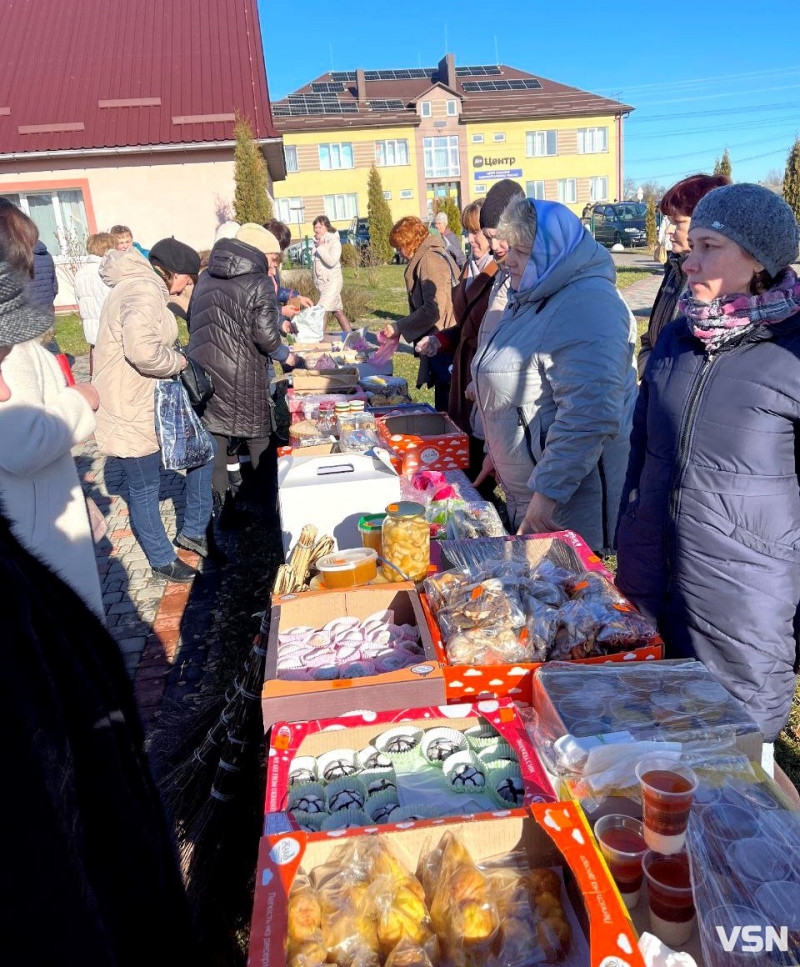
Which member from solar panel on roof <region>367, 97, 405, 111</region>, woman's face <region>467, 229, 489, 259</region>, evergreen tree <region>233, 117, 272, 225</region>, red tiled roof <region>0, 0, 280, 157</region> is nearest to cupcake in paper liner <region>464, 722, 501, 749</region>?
woman's face <region>467, 229, 489, 259</region>

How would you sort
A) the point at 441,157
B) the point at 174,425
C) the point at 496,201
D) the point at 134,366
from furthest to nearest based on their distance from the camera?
the point at 441,157
the point at 174,425
the point at 134,366
the point at 496,201

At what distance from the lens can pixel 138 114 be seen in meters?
17.5

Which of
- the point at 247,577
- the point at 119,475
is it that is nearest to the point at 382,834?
the point at 247,577

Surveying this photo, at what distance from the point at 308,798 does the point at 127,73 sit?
21244mm

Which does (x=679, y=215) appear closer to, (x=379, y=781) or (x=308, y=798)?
(x=379, y=781)

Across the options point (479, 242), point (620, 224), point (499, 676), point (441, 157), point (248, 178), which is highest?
point (441, 157)

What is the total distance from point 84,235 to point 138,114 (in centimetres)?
309

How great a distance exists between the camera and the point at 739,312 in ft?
5.99

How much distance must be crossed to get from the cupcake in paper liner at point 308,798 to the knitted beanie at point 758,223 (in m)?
1.60

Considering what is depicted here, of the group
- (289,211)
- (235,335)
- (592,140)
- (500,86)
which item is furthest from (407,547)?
(500,86)

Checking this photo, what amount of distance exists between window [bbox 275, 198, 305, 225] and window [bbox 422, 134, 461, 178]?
7380 millimetres

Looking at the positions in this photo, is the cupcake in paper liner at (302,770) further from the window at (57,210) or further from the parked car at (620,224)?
the parked car at (620,224)

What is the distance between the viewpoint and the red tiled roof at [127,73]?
55.8 ft

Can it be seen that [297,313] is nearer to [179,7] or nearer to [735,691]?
[735,691]
